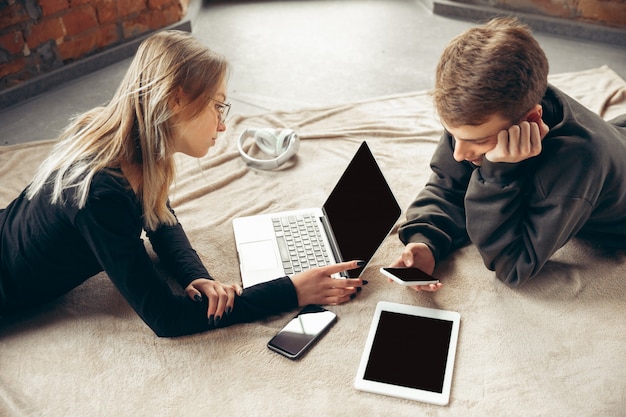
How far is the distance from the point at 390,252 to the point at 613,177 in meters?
0.61

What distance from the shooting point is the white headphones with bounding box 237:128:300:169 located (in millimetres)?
2107

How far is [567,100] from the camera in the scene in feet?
4.71

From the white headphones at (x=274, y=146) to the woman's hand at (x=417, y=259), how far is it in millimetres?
689

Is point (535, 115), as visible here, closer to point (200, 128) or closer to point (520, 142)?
point (520, 142)

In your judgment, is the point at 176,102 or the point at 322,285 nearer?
the point at 176,102

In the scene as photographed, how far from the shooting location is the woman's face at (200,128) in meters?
1.35

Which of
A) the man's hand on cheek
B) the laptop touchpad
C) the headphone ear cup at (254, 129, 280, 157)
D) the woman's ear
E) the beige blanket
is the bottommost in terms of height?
the beige blanket

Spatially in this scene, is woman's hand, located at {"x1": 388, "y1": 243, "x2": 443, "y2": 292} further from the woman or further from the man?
the woman

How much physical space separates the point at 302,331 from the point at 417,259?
37 centimetres

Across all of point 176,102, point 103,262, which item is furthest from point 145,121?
point 103,262

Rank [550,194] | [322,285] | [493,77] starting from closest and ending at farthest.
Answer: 1. [493,77]
2. [550,194]
3. [322,285]

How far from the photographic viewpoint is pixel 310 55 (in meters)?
3.22

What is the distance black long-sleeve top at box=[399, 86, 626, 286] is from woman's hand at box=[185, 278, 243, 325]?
0.54 m

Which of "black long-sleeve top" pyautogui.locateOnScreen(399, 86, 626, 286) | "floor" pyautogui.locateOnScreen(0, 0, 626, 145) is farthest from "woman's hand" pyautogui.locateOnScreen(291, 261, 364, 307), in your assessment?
"floor" pyautogui.locateOnScreen(0, 0, 626, 145)
